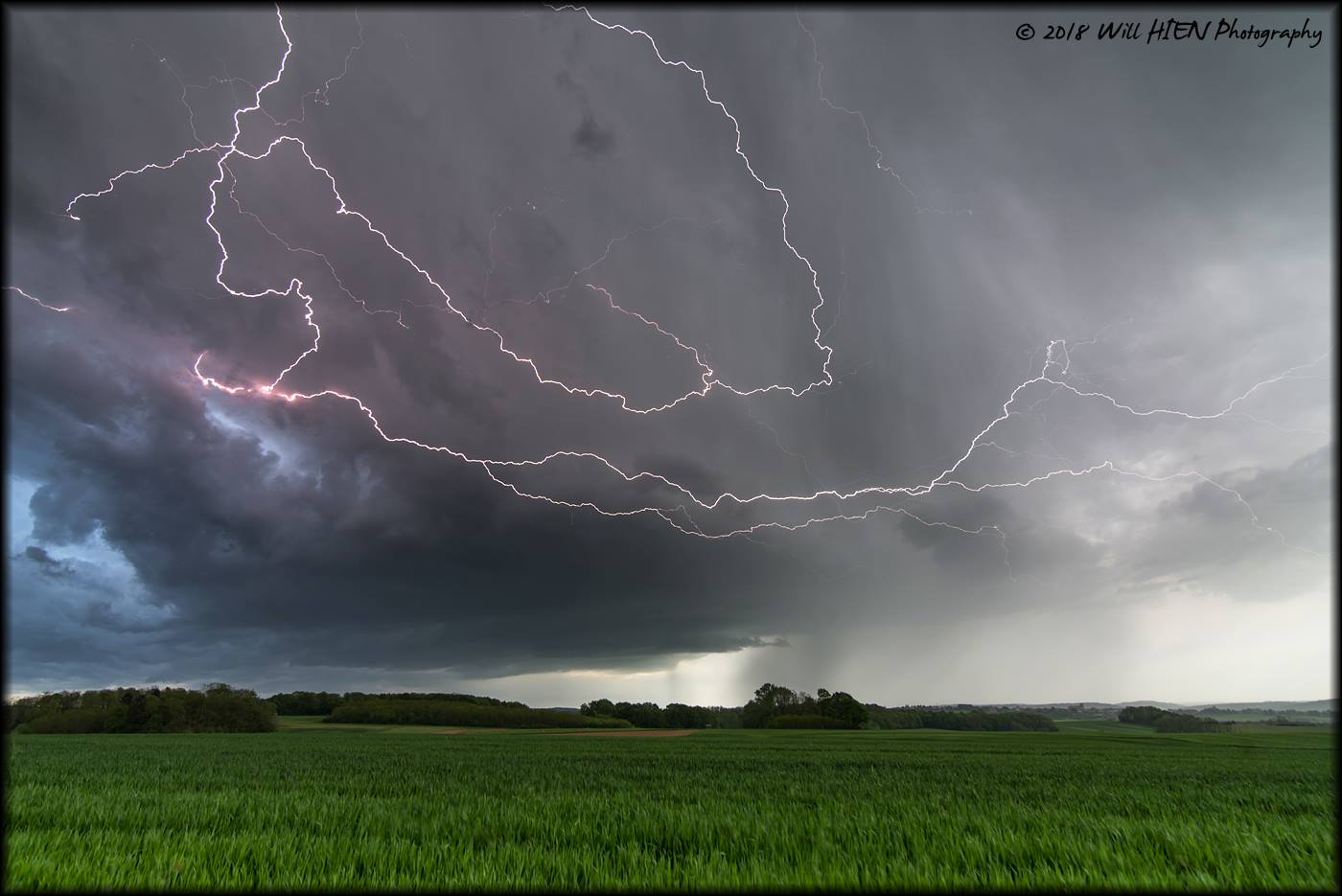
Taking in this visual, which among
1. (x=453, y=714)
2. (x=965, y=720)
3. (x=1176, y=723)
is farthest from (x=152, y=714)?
(x=1176, y=723)

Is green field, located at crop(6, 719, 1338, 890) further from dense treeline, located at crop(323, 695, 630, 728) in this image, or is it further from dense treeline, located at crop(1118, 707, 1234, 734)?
dense treeline, located at crop(1118, 707, 1234, 734)

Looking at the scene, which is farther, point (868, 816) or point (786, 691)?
point (786, 691)

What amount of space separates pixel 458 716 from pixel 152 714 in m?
32.8

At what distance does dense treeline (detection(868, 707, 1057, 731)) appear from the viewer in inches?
3688

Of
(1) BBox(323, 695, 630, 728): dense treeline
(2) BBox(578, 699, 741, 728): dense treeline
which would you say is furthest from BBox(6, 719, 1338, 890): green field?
(2) BBox(578, 699, 741, 728): dense treeline

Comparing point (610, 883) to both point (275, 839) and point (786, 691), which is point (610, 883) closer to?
point (275, 839)

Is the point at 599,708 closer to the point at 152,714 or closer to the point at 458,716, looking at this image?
the point at 458,716

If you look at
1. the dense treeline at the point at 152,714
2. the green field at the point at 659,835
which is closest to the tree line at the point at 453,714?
the dense treeline at the point at 152,714

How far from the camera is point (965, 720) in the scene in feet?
325

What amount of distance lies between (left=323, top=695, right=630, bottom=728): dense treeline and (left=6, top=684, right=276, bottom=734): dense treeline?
16833 millimetres

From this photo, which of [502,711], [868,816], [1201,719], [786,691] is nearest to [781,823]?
[868,816]

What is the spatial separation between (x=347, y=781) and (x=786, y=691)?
98.8 metres

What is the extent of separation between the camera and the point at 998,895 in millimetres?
5438

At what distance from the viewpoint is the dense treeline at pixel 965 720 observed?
9369cm
